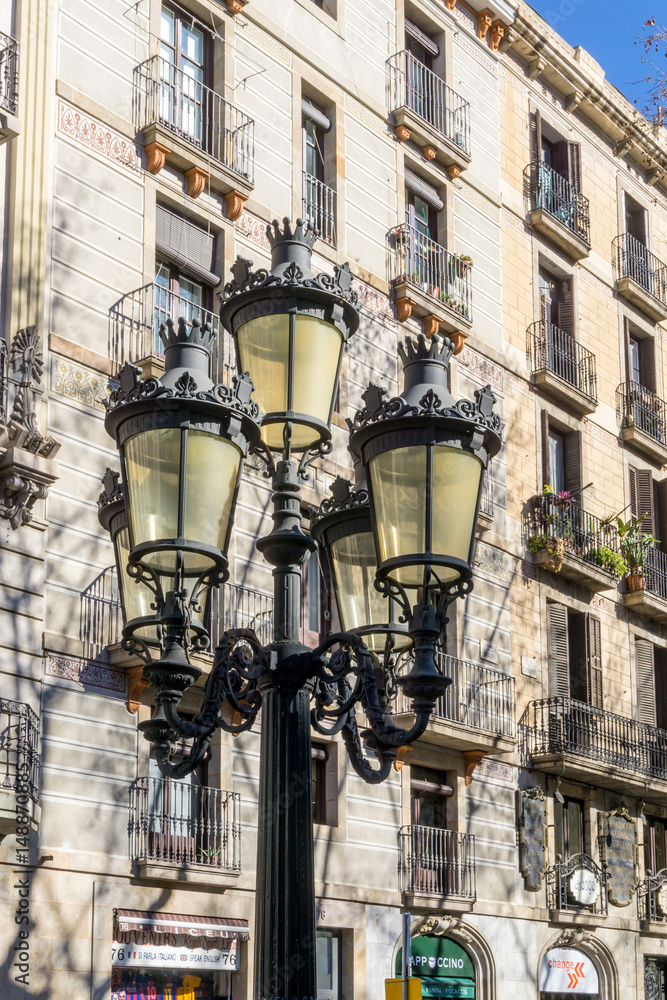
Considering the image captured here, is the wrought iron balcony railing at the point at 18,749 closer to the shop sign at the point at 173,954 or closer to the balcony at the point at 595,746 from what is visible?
the shop sign at the point at 173,954

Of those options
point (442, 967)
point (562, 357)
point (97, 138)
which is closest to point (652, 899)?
point (442, 967)

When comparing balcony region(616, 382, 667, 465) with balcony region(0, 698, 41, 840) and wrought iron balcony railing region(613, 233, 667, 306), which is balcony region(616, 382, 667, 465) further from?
balcony region(0, 698, 41, 840)

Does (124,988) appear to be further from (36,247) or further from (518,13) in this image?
(518,13)

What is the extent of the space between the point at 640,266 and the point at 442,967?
1562cm

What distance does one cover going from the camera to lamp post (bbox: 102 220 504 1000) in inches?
218

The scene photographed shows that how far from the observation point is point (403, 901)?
19.5 m

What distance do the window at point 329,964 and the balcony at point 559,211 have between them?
13549 mm

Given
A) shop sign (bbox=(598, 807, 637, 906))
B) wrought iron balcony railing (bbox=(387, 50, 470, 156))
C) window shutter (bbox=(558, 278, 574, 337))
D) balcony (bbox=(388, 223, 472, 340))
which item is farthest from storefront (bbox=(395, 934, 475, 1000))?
wrought iron balcony railing (bbox=(387, 50, 470, 156))

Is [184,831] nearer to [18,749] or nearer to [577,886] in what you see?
[18,749]

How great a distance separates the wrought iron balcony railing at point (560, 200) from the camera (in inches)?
1037

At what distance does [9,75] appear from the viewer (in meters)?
16.3

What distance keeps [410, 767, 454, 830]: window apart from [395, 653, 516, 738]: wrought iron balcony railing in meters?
0.95

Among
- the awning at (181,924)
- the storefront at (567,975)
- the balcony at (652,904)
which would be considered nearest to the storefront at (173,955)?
the awning at (181,924)

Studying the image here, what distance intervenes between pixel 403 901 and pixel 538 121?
1505 centimetres
